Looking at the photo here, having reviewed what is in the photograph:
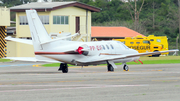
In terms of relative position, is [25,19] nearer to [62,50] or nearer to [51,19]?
[51,19]

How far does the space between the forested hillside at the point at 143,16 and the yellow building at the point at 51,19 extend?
28422 millimetres

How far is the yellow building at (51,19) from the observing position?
48062 mm

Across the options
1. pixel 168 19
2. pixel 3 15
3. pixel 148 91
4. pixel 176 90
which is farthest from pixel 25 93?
pixel 168 19

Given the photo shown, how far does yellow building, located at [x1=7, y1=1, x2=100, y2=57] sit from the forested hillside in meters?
28.4

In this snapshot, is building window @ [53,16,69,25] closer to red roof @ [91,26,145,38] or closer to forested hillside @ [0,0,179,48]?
red roof @ [91,26,145,38]

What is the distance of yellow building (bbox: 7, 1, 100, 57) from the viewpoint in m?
48.1

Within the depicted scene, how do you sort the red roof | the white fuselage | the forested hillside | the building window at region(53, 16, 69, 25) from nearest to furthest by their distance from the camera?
the white fuselage < the building window at region(53, 16, 69, 25) < the red roof < the forested hillside

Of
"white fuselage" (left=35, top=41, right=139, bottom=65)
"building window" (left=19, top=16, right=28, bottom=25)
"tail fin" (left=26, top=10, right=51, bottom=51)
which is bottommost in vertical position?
"white fuselage" (left=35, top=41, right=139, bottom=65)

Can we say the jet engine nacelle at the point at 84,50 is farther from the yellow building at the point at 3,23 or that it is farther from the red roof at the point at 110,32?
the red roof at the point at 110,32

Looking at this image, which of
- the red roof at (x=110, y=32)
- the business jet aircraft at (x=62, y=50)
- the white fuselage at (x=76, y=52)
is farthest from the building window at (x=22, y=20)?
the business jet aircraft at (x=62, y=50)

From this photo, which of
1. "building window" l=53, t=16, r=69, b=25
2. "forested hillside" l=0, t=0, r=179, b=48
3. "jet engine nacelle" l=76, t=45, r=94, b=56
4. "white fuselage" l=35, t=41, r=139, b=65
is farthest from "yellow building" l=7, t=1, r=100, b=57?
"forested hillside" l=0, t=0, r=179, b=48

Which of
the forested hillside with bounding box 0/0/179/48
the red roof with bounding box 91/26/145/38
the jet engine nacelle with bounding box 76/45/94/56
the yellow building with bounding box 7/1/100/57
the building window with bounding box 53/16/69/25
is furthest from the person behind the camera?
the forested hillside with bounding box 0/0/179/48

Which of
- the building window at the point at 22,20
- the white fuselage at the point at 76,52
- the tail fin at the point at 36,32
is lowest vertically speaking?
the white fuselage at the point at 76,52

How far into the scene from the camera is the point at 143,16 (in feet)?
278
